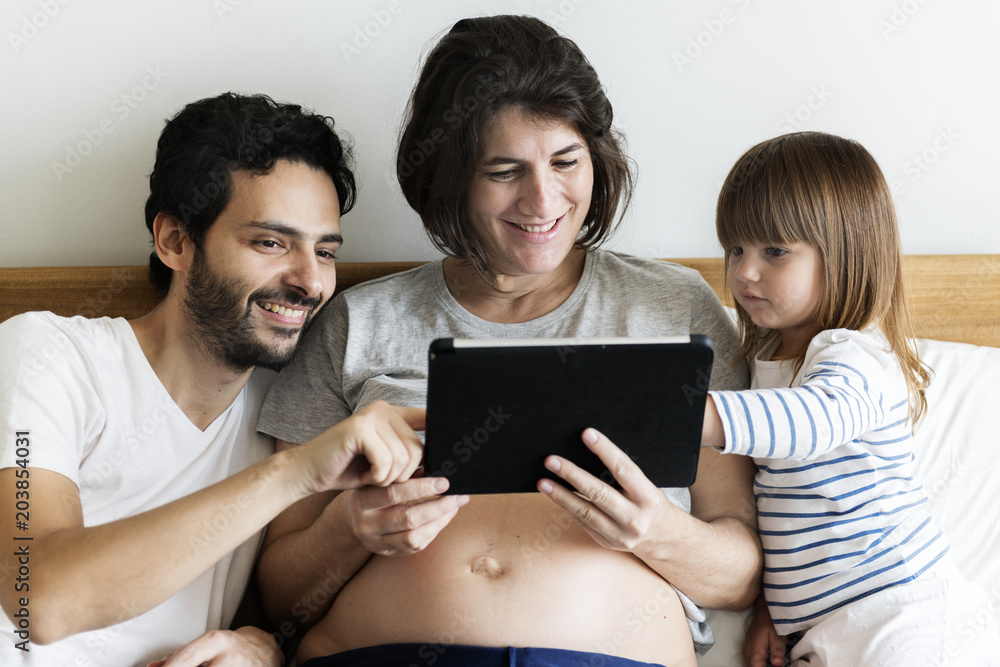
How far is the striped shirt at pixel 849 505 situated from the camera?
1.17 m

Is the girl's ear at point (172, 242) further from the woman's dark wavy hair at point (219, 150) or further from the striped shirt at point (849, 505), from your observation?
the striped shirt at point (849, 505)

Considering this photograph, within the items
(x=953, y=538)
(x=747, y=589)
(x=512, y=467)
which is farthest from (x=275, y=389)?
(x=953, y=538)

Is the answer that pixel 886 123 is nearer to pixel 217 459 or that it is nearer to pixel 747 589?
pixel 747 589

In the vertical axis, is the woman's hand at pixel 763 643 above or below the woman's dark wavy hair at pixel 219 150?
below

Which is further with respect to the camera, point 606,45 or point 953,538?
point 606,45

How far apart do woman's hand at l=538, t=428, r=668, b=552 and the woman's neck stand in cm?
47

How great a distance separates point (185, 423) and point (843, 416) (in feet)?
3.47

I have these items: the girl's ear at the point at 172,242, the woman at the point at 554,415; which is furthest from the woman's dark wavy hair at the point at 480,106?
the girl's ear at the point at 172,242

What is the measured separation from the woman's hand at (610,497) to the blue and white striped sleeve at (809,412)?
0.14 m

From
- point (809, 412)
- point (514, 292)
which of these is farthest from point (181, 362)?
point (809, 412)

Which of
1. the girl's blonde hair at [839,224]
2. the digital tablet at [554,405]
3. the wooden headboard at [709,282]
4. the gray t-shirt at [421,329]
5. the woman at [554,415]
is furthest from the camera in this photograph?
the wooden headboard at [709,282]

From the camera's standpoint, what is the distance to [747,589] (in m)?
1.29

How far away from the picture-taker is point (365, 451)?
0.97 m

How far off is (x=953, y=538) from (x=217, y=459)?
4.54 feet
